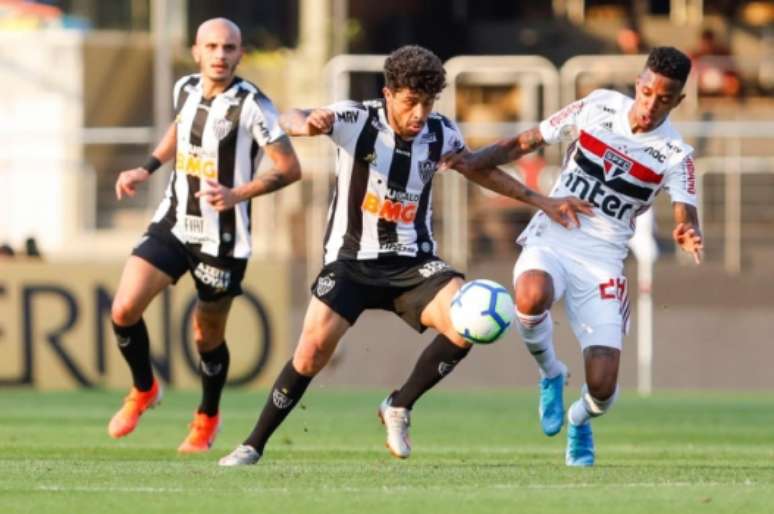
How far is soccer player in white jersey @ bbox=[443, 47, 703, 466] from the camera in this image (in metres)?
11.3

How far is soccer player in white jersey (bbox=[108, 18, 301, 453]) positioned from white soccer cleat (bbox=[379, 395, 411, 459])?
1.68 metres

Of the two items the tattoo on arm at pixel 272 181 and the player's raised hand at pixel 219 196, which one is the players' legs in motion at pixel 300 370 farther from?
the tattoo on arm at pixel 272 181

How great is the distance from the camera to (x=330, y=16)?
90.8 ft

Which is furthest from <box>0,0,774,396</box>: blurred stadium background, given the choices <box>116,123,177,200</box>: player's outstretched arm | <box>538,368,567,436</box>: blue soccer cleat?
<box>538,368,567,436</box>: blue soccer cleat

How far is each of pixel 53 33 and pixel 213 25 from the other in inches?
668

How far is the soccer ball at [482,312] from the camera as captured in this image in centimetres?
1068

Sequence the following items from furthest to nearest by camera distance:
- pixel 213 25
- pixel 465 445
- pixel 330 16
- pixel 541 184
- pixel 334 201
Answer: pixel 330 16 < pixel 541 184 < pixel 465 445 < pixel 213 25 < pixel 334 201

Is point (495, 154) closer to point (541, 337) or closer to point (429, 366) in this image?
point (541, 337)

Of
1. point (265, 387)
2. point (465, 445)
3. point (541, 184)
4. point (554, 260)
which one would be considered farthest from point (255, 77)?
point (554, 260)

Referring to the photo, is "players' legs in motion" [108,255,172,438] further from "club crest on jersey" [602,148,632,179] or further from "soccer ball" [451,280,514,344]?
"club crest on jersey" [602,148,632,179]

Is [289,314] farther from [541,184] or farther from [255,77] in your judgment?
[255,77]

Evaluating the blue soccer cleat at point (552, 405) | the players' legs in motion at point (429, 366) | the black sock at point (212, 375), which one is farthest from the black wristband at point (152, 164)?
the blue soccer cleat at point (552, 405)

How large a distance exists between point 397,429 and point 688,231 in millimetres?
1852

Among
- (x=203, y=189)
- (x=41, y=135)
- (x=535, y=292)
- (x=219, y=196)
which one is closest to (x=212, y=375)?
(x=203, y=189)
